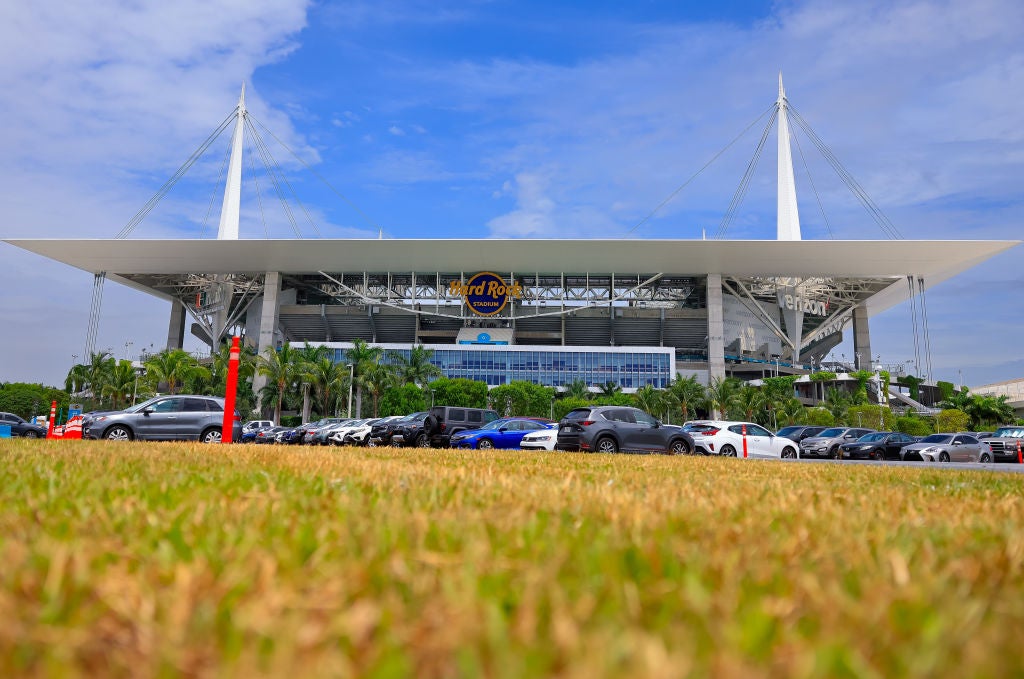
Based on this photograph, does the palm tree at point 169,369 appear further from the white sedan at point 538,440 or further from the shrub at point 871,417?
the shrub at point 871,417

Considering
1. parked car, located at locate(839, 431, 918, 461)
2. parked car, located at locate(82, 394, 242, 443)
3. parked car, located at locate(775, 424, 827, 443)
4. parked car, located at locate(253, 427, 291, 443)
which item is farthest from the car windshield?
parked car, located at locate(253, 427, 291, 443)

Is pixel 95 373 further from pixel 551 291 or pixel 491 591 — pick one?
pixel 491 591

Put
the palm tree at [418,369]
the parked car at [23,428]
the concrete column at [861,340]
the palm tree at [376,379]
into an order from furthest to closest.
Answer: the concrete column at [861,340] < the palm tree at [418,369] < the palm tree at [376,379] < the parked car at [23,428]

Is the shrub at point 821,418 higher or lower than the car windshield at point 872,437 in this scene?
higher

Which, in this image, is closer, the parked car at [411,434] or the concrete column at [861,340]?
the parked car at [411,434]

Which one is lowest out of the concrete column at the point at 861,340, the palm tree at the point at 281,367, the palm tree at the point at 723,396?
the palm tree at the point at 723,396

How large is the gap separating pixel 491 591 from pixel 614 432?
1913 centimetres

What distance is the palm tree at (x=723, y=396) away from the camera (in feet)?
229

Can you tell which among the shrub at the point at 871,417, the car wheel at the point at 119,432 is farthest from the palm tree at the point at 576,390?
the car wheel at the point at 119,432

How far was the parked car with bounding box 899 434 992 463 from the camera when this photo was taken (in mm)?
29656

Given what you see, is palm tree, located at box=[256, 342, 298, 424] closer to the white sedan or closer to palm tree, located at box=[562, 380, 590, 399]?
palm tree, located at box=[562, 380, 590, 399]

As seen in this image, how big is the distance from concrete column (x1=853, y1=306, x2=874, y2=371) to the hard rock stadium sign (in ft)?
153

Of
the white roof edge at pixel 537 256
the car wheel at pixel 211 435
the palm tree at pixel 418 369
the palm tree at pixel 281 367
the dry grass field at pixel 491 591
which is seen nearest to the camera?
the dry grass field at pixel 491 591

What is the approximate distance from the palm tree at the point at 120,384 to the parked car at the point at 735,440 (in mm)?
65822
